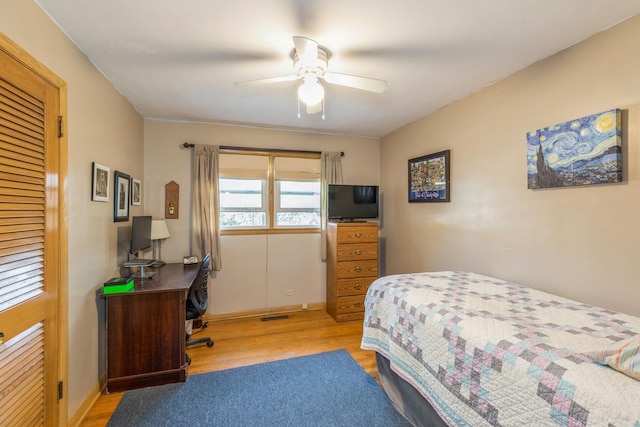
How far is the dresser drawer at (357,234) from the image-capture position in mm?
3553

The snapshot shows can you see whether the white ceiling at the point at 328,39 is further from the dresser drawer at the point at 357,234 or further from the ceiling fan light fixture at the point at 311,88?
the dresser drawer at the point at 357,234

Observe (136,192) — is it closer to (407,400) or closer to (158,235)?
(158,235)

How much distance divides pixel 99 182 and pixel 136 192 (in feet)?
3.09

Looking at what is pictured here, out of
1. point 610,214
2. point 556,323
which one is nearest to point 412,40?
point 610,214

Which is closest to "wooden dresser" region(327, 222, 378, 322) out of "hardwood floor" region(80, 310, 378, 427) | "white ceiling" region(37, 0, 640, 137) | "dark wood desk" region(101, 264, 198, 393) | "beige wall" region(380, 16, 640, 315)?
"hardwood floor" region(80, 310, 378, 427)

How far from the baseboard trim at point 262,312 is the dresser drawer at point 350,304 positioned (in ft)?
1.69

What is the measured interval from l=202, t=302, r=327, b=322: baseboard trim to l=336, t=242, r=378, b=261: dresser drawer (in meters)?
0.90

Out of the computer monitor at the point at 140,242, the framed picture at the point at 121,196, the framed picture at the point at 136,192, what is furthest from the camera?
the framed picture at the point at 136,192

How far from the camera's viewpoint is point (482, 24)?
5.44 feet

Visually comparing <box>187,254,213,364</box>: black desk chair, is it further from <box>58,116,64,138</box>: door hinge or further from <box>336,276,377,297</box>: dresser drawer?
<box>336,276,377,297</box>: dresser drawer

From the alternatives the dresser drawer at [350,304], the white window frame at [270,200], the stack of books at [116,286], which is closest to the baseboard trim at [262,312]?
the dresser drawer at [350,304]

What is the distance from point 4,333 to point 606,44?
3.50m

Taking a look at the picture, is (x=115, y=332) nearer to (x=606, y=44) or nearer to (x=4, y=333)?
(x=4, y=333)

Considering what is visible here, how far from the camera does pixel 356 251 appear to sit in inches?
141
